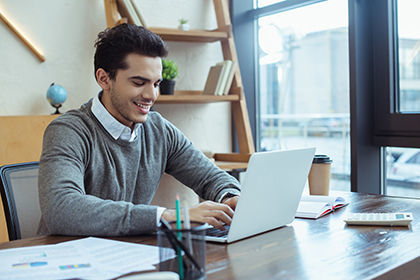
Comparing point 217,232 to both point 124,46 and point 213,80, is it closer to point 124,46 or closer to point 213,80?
point 124,46

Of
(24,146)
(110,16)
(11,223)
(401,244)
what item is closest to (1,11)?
(110,16)

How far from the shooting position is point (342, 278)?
0.88 m

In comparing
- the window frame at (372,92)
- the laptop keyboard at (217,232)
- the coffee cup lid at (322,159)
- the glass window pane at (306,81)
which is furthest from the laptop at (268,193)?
the glass window pane at (306,81)

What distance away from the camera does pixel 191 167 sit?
1.82m

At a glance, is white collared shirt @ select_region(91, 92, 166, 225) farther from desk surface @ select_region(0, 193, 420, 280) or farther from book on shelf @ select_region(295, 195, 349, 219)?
book on shelf @ select_region(295, 195, 349, 219)

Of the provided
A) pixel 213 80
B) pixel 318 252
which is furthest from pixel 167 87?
pixel 318 252

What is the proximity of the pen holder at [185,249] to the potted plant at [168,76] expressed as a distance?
6.61 feet

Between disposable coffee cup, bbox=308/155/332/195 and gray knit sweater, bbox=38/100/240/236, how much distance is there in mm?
356

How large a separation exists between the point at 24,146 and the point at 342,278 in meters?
1.83

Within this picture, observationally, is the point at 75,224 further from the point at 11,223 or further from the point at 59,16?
the point at 59,16

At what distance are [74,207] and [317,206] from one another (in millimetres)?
761

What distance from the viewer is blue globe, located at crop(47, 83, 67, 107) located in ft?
8.18

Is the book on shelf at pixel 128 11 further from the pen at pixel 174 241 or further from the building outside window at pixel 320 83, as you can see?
the pen at pixel 174 241

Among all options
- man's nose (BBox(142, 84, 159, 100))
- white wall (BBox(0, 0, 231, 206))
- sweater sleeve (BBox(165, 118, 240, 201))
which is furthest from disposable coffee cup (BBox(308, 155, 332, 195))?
white wall (BBox(0, 0, 231, 206))
